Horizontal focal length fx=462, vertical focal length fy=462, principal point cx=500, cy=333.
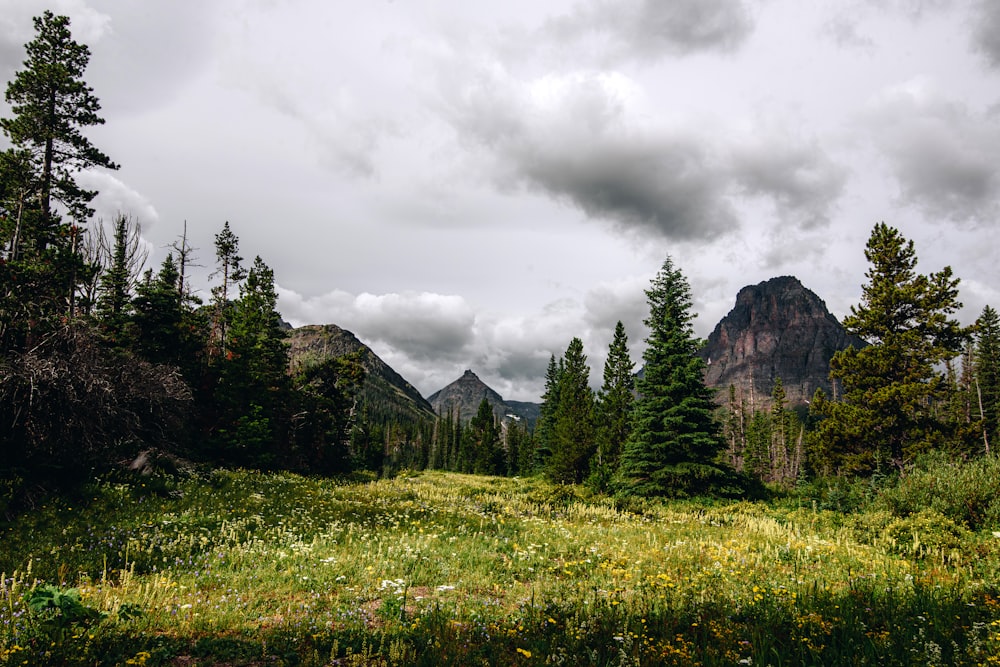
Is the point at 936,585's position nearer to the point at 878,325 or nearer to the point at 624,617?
the point at 624,617

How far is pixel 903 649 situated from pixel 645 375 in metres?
22.4

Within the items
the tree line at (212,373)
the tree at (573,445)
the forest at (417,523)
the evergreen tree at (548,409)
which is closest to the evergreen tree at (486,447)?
the evergreen tree at (548,409)

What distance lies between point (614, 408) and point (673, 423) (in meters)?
24.7

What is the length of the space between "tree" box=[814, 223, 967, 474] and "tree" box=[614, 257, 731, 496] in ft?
21.9

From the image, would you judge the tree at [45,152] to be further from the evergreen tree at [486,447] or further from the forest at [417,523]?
the evergreen tree at [486,447]

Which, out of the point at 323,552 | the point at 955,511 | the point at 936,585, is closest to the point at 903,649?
the point at 936,585

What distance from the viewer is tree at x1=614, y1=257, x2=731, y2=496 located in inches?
933

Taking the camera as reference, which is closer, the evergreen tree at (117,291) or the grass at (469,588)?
the grass at (469,588)

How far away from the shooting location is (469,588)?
8188mm

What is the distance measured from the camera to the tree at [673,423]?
23.7 metres

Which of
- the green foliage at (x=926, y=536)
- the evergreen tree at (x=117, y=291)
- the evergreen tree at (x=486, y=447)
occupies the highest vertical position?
the evergreen tree at (x=117, y=291)

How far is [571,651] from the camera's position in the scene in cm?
510

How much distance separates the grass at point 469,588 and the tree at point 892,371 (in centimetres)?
1185

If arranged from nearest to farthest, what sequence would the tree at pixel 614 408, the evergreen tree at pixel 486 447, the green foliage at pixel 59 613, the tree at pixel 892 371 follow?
the green foliage at pixel 59 613
the tree at pixel 892 371
the tree at pixel 614 408
the evergreen tree at pixel 486 447
